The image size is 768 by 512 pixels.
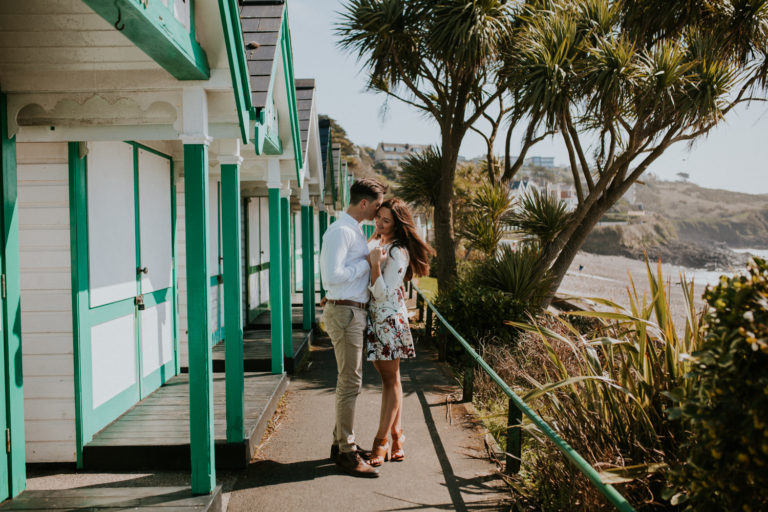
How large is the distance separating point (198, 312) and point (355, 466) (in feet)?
5.00

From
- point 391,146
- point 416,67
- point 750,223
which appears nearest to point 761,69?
point 416,67

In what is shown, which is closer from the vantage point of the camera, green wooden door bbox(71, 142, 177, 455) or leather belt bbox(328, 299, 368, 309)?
leather belt bbox(328, 299, 368, 309)

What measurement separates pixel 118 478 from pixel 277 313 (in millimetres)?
2400

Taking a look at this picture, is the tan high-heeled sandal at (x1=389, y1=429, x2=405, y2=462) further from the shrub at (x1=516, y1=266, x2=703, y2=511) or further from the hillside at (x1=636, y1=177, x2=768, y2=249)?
the hillside at (x1=636, y1=177, x2=768, y2=249)

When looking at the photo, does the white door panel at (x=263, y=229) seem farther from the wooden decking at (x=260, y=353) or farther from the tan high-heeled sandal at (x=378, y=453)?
the tan high-heeled sandal at (x=378, y=453)

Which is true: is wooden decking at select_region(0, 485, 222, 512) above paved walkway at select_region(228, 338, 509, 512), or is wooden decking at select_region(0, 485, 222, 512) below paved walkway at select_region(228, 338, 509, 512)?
above

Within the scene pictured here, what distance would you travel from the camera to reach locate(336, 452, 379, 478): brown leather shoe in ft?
12.6

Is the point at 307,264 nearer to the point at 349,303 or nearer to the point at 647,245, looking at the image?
the point at 349,303

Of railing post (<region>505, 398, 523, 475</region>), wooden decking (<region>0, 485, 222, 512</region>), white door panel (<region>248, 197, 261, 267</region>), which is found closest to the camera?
wooden decking (<region>0, 485, 222, 512</region>)

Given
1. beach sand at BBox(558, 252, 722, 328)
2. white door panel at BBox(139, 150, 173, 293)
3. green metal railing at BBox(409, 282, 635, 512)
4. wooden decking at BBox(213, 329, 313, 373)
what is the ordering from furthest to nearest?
beach sand at BBox(558, 252, 722, 328), wooden decking at BBox(213, 329, 313, 373), white door panel at BBox(139, 150, 173, 293), green metal railing at BBox(409, 282, 635, 512)

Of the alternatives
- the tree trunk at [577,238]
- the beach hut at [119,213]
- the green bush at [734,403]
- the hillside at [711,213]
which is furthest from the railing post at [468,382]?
the hillside at [711,213]

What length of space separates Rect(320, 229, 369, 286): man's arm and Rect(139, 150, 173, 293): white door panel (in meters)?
2.19

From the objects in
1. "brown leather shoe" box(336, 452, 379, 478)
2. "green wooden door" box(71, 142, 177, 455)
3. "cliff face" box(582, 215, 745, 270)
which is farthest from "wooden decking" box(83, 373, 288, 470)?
"cliff face" box(582, 215, 745, 270)

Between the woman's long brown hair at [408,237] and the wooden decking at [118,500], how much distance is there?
1890 millimetres
